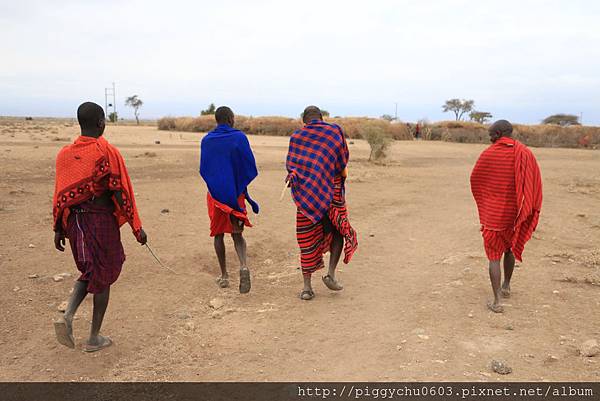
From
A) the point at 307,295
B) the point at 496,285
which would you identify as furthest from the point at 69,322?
the point at 496,285

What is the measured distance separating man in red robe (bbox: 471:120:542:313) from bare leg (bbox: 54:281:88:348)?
134 inches

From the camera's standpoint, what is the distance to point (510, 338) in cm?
395

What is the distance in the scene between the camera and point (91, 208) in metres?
3.62

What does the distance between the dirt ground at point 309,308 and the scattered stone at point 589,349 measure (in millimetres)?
70

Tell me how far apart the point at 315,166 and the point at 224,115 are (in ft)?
3.66

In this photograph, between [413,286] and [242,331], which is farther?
[413,286]

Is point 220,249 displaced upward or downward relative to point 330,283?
upward

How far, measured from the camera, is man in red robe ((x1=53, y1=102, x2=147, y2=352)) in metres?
3.53

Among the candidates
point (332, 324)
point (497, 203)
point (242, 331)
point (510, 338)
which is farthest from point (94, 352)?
point (497, 203)

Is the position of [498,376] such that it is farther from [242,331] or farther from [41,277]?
[41,277]

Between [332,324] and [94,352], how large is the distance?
6.16 ft

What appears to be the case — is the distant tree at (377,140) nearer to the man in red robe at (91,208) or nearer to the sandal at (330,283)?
the sandal at (330,283)

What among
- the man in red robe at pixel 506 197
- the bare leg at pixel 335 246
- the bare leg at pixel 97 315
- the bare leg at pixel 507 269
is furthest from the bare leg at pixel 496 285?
the bare leg at pixel 97 315

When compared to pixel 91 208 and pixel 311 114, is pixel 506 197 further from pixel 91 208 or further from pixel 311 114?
pixel 91 208
